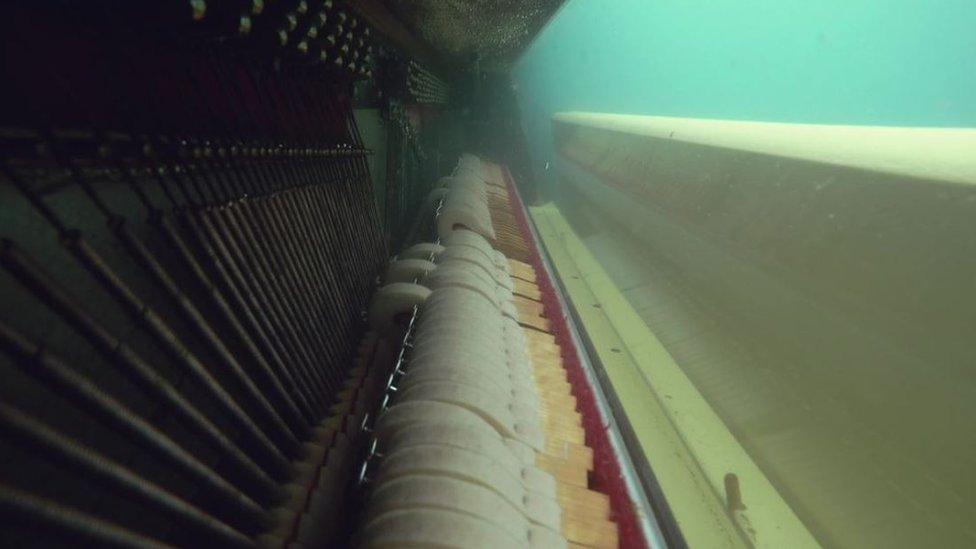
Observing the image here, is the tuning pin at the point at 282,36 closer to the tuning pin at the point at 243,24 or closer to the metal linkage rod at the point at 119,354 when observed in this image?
the tuning pin at the point at 243,24

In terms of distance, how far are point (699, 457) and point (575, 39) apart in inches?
1133

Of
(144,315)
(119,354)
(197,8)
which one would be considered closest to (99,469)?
(119,354)

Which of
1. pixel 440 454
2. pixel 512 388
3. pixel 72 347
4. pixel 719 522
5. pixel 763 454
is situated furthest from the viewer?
pixel 763 454

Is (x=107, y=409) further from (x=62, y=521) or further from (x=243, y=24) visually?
(x=243, y=24)

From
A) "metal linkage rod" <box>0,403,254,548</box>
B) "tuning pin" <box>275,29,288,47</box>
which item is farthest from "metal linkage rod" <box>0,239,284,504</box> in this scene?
"tuning pin" <box>275,29,288,47</box>

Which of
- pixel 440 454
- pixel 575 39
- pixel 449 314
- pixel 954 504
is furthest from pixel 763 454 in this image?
pixel 575 39

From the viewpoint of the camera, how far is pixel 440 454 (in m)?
1.42

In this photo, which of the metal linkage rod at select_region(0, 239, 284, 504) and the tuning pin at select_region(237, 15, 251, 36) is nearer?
the metal linkage rod at select_region(0, 239, 284, 504)

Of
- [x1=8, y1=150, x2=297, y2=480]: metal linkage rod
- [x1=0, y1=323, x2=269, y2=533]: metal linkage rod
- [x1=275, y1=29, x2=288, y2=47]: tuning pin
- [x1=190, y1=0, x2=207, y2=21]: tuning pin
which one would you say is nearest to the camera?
[x1=0, y1=323, x2=269, y2=533]: metal linkage rod

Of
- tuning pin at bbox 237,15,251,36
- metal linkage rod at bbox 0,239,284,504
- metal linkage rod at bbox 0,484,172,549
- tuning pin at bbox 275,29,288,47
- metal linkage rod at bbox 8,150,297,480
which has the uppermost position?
tuning pin at bbox 275,29,288,47

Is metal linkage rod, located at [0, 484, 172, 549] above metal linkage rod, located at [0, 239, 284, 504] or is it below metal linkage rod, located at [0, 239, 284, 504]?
below

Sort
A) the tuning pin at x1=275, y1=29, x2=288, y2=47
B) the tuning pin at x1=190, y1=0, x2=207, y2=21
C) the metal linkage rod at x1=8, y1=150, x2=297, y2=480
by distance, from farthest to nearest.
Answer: the tuning pin at x1=275, y1=29, x2=288, y2=47, the tuning pin at x1=190, y1=0, x2=207, y2=21, the metal linkage rod at x1=8, y1=150, x2=297, y2=480

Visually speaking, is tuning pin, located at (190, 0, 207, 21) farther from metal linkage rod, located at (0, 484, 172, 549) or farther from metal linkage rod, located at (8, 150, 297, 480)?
metal linkage rod, located at (0, 484, 172, 549)

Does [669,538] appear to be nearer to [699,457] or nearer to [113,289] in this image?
[699,457]
